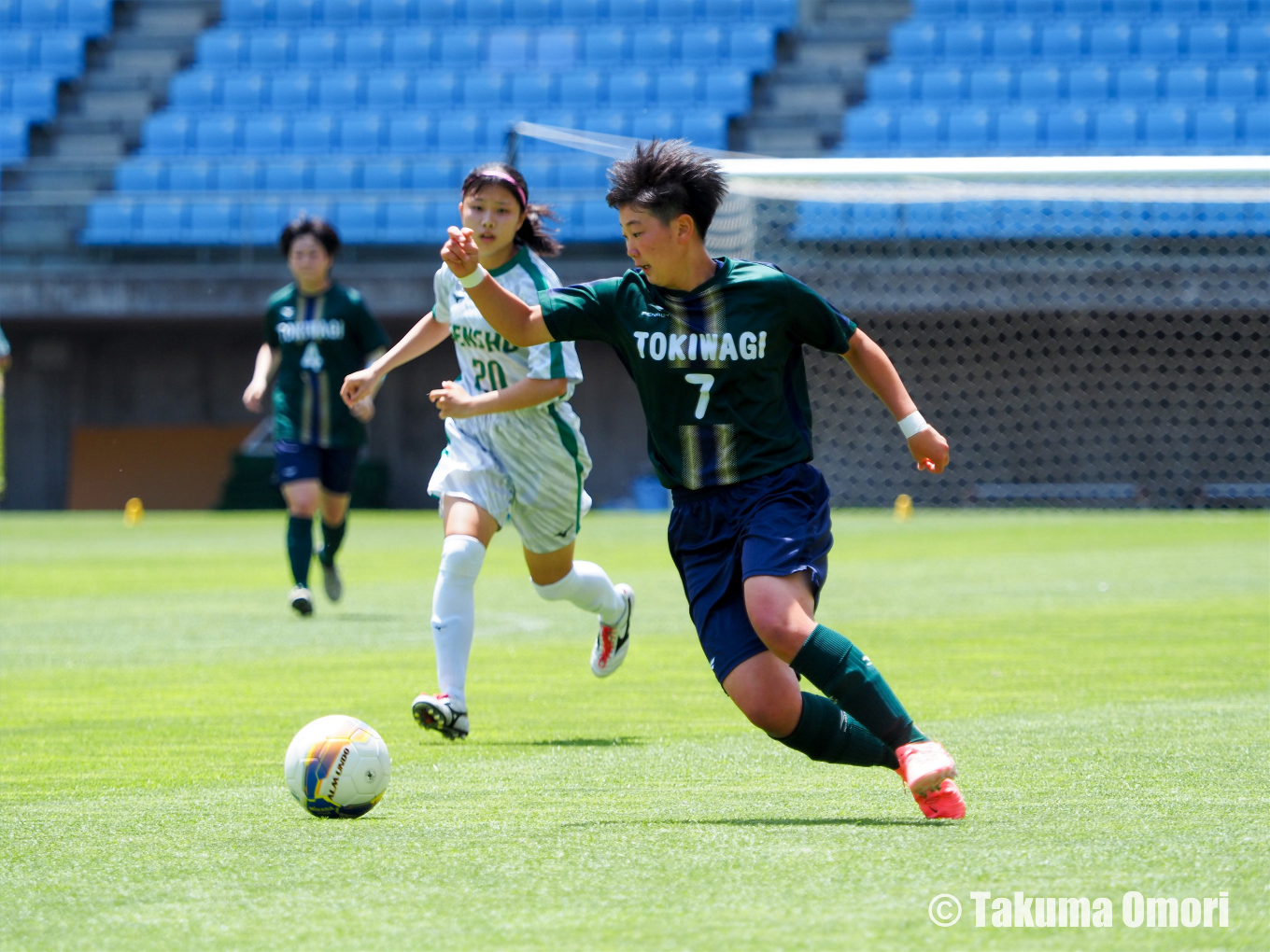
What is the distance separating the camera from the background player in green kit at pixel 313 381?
32.4ft

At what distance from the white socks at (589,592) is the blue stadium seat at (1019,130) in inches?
777

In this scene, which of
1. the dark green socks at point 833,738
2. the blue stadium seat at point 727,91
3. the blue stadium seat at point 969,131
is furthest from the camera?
the blue stadium seat at point 727,91

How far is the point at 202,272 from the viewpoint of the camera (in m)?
25.3

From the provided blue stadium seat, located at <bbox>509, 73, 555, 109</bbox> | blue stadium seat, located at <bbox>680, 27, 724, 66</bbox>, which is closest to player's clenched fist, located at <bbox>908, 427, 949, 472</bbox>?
blue stadium seat, located at <bbox>509, 73, 555, 109</bbox>

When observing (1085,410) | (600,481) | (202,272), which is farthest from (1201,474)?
(202,272)

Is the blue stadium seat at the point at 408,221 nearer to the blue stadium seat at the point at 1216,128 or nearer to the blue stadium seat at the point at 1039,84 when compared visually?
the blue stadium seat at the point at 1039,84

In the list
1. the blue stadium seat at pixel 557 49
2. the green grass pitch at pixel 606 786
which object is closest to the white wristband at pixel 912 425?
the green grass pitch at pixel 606 786

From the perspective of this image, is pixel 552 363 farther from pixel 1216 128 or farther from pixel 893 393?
pixel 1216 128

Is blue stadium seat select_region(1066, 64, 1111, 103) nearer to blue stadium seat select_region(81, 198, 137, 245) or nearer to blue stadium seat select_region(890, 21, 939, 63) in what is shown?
blue stadium seat select_region(890, 21, 939, 63)

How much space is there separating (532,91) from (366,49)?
3.76 metres

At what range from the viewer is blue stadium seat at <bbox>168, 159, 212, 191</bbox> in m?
27.0

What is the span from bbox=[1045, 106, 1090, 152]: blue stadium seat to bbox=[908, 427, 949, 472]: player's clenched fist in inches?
844

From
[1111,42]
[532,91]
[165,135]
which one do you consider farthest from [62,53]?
[1111,42]

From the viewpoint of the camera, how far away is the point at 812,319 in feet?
14.1
